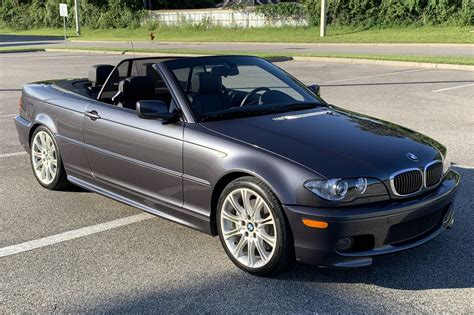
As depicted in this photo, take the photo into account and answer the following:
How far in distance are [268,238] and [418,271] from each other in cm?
110

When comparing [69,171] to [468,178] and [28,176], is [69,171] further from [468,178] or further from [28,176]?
[468,178]

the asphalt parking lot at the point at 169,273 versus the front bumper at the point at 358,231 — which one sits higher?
the front bumper at the point at 358,231

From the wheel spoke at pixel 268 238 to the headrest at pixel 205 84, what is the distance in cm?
144

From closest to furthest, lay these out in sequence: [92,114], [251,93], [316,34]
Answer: [251,93]
[92,114]
[316,34]

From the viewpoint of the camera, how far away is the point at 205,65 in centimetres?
485

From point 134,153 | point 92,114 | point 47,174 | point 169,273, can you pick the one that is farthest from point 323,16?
point 169,273

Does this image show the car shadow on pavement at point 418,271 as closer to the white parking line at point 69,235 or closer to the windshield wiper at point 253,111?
the windshield wiper at point 253,111

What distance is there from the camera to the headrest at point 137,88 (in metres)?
5.01

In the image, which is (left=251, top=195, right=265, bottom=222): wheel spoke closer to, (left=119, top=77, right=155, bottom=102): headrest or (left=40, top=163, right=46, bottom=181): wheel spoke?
(left=119, top=77, right=155, bottom=102): headrest

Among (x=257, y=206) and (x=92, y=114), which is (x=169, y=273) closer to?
(x=257, y=206)

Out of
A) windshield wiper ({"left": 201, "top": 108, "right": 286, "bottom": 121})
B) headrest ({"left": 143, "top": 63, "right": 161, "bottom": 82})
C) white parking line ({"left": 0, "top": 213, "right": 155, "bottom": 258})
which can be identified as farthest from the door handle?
windshield wiper ({"left": 201, "top": 108, "right": 286, "bottom": 121})

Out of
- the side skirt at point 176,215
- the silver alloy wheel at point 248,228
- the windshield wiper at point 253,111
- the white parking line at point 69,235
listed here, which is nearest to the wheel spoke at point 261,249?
the silver alloy wheel at point 248,228

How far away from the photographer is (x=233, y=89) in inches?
193

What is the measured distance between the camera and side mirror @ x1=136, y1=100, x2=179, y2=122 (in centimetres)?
434
